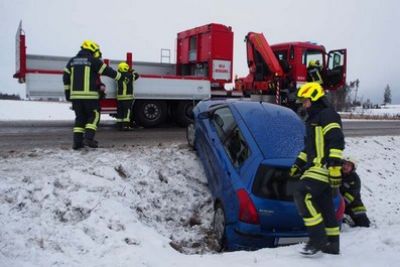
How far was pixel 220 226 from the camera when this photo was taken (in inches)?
213

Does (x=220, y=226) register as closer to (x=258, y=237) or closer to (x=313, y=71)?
(x=258, y=237)

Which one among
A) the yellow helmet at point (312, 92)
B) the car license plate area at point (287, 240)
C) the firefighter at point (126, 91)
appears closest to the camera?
the yellow helmet at point (312, 92)

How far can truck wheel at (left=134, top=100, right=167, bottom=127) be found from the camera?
12.2 meters

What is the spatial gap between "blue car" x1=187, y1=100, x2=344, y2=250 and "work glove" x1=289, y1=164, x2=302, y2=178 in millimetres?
82

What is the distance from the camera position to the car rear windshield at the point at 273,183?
487 centimetres

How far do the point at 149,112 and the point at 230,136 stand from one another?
6731 mm

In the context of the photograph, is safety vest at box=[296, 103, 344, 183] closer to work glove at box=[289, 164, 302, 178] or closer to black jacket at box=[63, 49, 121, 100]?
work glove at box=[289, 164, 302, 178]

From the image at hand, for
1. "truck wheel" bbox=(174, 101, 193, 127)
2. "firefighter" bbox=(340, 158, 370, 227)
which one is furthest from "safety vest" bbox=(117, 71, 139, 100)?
"firefighter" bbox=(340, 158, 370, 227)

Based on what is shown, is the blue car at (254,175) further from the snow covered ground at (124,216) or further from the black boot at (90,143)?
the black boot at (90,143)

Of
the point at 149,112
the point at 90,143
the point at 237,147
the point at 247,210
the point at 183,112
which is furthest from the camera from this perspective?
the point at 183,112

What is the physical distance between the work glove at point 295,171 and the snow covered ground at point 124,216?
0.82 meters

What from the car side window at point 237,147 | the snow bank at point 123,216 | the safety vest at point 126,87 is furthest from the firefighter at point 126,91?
the car side window at point 237,147

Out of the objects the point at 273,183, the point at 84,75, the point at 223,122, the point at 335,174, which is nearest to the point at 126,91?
the point at 84,75

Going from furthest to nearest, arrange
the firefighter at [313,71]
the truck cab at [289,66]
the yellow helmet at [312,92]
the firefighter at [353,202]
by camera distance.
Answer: the truck cab at [289,66], the firefighter at [313,71], the firefighter at [353,202], the yellow helmet at [312,92]
